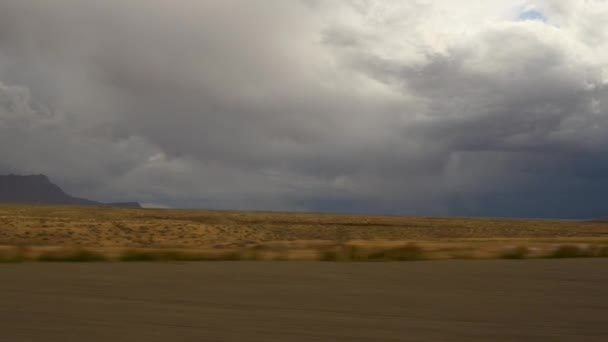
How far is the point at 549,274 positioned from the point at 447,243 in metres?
4.03

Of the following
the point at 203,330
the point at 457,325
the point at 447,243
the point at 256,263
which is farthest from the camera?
the point at 447,243

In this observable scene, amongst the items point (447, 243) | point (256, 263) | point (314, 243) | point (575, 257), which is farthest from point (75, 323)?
point (575, 257)

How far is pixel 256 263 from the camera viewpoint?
11656mm

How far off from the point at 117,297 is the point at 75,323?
57.2 inches

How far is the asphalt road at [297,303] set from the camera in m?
6.20

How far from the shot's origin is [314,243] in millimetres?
13633

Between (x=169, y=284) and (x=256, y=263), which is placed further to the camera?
(x=256, y=263)

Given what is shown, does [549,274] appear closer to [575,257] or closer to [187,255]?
[575,257]

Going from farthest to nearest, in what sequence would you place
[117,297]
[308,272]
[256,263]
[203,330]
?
[256,263]
[308,272]
[117,297]
[203,330]

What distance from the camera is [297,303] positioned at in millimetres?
7676

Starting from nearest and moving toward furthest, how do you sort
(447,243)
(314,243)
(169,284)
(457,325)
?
(457,325) → (169,284) → (314,243) → (447,243)

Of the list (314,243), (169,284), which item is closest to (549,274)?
(314,243)

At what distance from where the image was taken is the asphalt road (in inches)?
244

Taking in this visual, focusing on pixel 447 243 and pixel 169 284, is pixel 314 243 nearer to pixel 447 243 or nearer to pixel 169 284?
pixel 447 243
